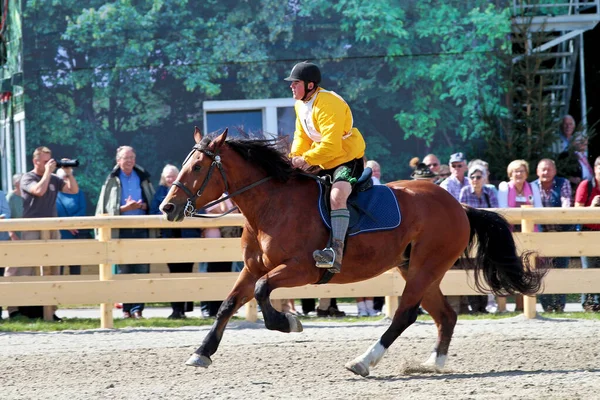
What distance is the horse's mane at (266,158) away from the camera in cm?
770

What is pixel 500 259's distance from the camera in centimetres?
848

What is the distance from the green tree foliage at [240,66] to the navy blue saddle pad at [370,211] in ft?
22.9

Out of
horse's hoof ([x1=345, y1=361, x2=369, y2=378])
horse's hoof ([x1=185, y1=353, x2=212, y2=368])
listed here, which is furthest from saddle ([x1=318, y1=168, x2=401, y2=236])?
horse's hoof ([x1=185, y1=353, x2=212, y2=368])

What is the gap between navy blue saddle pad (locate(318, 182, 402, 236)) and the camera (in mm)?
7715

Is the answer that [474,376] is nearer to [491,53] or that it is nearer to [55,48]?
[491,53]

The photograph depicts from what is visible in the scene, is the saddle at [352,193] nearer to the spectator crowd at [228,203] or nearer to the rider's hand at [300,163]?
the rider's hand at [300,163]

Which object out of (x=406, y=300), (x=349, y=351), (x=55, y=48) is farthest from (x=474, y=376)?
(x=55, y=48)

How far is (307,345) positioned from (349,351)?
0.57 meters

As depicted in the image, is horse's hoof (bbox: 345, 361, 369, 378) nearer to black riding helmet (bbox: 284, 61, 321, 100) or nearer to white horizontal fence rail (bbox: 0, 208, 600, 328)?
black riding helmet (bbox: 284, 61, 321, 100)

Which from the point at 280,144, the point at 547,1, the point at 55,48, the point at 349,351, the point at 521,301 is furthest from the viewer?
the point at 547,1

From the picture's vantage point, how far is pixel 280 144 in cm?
788

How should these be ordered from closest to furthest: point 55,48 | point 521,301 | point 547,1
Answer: point 521,301 < point 55,48 < point 547,1

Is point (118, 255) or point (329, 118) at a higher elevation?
point (329, 118)

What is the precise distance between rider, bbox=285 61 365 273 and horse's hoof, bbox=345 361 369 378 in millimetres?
724
